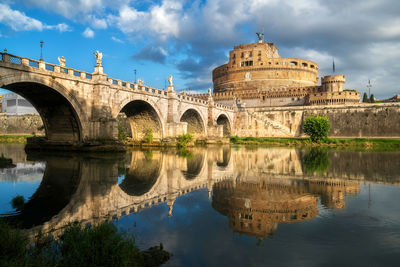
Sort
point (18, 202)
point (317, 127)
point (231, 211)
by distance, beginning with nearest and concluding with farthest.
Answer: point (231, 211) < point (18, 202) < point (317, 127)

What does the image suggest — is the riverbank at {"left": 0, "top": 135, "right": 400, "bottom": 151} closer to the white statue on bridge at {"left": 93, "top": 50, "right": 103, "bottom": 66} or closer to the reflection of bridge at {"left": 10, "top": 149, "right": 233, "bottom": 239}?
the white statue on bridge at {"left": 93, "top": 50, "right": 103, "bottom": 66}

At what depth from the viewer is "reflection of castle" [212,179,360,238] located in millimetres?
7425

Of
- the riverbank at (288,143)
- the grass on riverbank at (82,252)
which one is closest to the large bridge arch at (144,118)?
the riverbank at (288,143)

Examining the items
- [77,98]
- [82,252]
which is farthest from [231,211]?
[77,98]

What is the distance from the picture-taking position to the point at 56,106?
83.5 feet

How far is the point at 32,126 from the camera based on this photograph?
60.5 m

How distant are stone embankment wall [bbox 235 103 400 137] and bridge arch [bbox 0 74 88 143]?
41361 millimetres

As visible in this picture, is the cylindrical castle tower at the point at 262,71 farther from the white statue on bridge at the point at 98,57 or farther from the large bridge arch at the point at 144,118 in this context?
the white statue on bridge at the point at 98,57

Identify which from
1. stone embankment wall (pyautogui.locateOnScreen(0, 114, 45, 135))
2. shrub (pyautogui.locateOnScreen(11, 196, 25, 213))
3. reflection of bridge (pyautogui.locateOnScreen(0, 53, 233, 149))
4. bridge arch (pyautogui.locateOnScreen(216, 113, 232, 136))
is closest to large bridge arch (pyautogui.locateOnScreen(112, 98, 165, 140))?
reflection of bridge (pyautogui.locateOnScreen(0, 53, 233, 149))

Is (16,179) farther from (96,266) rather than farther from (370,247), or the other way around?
(370,247)

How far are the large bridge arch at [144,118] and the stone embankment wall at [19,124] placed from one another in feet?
111

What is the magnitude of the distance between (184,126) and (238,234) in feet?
103

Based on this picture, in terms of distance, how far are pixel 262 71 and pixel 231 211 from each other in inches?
3224

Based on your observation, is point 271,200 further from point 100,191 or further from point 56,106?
point 56,106
